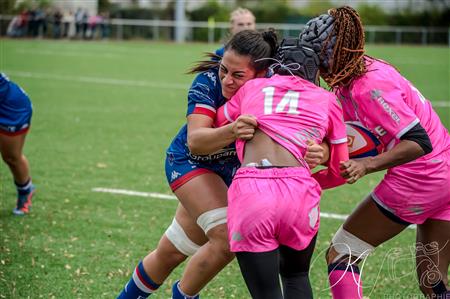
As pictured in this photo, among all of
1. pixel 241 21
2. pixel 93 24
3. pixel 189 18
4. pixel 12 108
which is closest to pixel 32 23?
pixel 93 24

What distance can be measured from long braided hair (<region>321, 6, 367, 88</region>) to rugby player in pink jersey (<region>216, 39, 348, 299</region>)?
0.92 ft

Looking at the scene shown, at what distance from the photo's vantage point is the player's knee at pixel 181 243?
4.50 metres

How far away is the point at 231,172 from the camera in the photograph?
4352 millimetres

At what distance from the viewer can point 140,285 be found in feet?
15.1

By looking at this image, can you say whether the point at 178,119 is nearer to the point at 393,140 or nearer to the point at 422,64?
the point at 393,140

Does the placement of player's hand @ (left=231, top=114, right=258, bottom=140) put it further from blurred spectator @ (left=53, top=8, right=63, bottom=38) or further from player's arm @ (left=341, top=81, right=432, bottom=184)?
blurred spectator @ (left=53, top=8, right=63, bottom=38)

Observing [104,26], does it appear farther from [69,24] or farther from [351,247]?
[351,247]

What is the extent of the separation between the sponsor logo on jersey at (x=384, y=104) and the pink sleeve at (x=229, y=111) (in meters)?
0.78

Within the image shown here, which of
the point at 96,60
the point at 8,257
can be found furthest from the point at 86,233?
the point at 96,60

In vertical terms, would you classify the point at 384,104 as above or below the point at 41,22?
above

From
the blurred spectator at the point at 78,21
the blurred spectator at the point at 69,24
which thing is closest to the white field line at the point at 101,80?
the blurred spectator at the point at 78,21

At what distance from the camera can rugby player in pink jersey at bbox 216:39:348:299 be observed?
11.5ft

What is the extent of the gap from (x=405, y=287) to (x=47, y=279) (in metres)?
2.72

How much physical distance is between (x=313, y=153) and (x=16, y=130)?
14.6 ft
